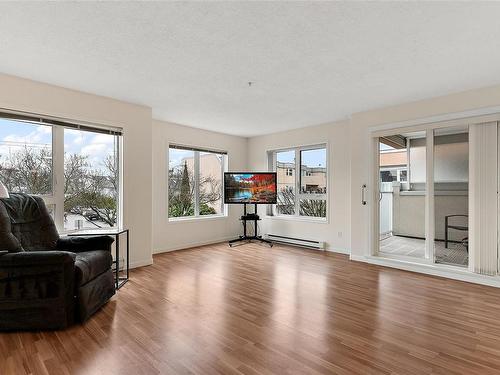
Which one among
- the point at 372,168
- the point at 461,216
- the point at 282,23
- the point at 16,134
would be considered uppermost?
the point at 282,23

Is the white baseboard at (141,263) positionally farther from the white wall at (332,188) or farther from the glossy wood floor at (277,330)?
the white wall at (332,188)

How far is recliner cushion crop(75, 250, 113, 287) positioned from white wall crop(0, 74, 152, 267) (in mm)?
1148

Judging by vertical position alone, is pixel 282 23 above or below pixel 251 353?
above

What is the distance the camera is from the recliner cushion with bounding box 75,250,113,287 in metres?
2.37

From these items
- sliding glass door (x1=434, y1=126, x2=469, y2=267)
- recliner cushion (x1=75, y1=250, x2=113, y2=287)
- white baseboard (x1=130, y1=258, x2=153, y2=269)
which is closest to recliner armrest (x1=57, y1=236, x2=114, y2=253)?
recliner cushion (x1=75, y1=250, x2=113, y2=287)

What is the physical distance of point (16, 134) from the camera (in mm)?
3211

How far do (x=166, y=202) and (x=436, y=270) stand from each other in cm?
451

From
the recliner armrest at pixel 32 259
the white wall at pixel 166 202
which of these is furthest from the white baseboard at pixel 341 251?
the recliner armrest at pixel 32 259

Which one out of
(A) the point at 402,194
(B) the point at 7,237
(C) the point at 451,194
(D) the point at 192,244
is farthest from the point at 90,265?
(C) the point at 451,194

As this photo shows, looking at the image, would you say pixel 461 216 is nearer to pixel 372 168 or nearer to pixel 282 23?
pixel 372 168

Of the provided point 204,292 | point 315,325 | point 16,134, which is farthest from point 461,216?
point 16,134

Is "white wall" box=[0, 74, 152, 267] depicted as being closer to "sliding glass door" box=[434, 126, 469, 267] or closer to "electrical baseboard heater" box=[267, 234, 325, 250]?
"electrical baseboard heater" box=[267, 234, 325, 250]

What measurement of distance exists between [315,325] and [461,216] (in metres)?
4.50

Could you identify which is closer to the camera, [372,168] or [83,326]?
[83,326]
